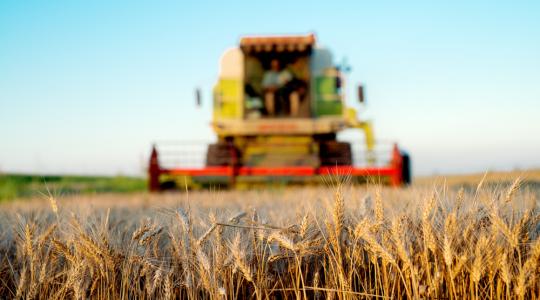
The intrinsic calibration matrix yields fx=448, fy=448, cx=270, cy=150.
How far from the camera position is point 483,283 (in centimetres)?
176

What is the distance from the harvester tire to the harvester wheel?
1.76 metres

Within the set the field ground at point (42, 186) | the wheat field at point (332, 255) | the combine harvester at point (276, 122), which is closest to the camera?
the wheat field at point (332, 255)

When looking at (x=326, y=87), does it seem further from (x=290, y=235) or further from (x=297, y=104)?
(x=290, y=235)

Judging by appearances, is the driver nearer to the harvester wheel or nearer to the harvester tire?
the harvester tire

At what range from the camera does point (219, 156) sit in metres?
8.56

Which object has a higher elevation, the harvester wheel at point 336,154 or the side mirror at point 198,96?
the side mirror at point 198,96

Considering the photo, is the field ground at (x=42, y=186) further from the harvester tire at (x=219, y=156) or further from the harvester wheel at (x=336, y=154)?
the harvester wheel at (x=336, y=154)

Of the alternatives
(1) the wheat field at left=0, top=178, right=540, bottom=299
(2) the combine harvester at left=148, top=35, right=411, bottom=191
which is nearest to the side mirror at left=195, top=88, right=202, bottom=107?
(2) the combine harvester at left=148, top=35, right=411, bottom=191

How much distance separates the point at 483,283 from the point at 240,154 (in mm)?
7025

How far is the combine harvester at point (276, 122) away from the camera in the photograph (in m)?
7.75

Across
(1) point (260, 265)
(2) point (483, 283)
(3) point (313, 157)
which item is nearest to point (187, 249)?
(1) point (260, 265)

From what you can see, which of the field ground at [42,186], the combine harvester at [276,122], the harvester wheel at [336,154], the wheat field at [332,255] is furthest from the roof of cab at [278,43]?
the wheat field at [332,255]

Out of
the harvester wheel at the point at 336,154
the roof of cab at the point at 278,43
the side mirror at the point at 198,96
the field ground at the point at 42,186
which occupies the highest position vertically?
the roof of cab at the point at 278,43

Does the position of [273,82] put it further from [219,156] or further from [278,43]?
[219,156]
